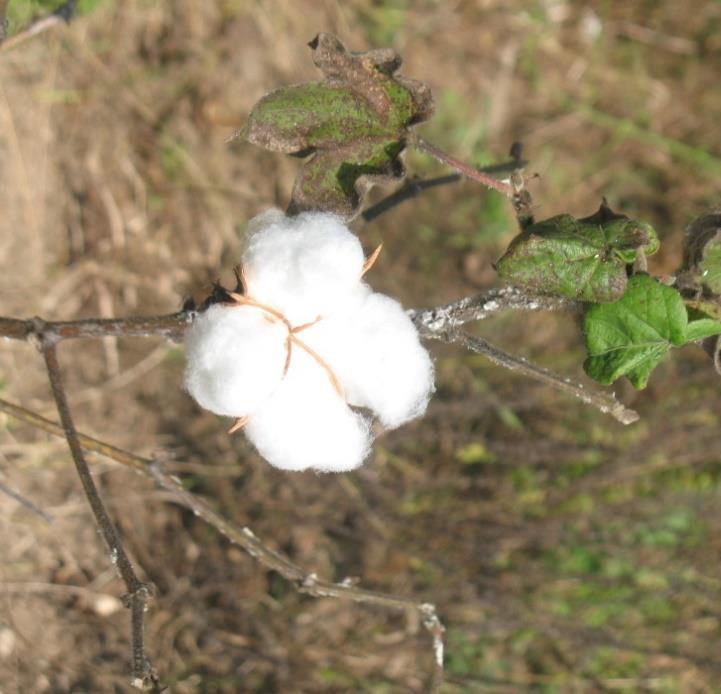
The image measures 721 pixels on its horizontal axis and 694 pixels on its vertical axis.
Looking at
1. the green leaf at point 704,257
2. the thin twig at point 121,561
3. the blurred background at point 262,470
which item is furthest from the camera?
the blurred background at point 262,470

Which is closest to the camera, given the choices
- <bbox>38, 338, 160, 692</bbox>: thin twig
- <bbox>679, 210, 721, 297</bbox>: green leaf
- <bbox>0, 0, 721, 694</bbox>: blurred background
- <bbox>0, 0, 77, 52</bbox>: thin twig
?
<bbox>38, 338, 160, 692</bbox>: thin twig

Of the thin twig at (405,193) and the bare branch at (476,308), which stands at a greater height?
the thin twig at (405,193)

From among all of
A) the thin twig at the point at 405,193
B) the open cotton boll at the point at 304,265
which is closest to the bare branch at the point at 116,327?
the open cotton boll at the point at 304,265

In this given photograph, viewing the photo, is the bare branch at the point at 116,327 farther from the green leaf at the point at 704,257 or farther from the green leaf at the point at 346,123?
the green leaf at the point at 704,257

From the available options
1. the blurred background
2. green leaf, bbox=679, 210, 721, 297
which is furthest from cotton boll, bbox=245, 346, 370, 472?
the blurred background

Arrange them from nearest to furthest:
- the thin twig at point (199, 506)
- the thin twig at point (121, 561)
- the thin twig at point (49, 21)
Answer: the thin twig at point (121, 561) → the thin twig at point (199, 506) → the thin twig at point (49, 21)

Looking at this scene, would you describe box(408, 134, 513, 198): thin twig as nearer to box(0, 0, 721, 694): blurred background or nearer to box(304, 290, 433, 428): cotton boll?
box(304, 290, 433, 428): cotton boll

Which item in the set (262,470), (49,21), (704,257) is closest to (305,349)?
(704,257)

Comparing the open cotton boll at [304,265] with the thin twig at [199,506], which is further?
the thin twig at [199,506]
